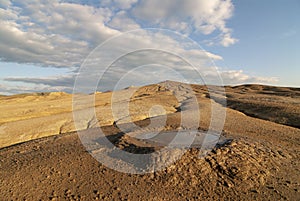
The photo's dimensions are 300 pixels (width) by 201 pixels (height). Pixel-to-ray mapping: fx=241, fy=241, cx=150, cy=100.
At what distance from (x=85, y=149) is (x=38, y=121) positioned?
10429 millimetres

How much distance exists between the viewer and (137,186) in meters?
6.93

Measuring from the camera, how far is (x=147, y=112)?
21.0 meters

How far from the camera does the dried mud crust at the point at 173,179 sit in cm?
662

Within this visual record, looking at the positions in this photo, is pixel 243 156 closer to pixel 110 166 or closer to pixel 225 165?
pixel 225 165

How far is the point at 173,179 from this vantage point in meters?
7.10

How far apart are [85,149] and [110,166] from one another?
2194 mm

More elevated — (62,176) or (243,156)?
(243,156)

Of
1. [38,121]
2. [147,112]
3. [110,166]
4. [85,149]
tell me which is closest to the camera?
[110,166]

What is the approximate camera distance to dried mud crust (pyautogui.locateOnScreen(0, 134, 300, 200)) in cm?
662

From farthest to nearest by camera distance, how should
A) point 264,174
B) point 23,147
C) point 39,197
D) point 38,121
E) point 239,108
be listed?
point 239,108, point 38,121, point 23,147, point 264,174, point 39,197

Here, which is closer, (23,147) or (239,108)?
(23,147)

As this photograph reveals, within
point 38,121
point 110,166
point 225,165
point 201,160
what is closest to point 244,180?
point 225,165

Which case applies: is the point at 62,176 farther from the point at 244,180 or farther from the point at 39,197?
the point at 244,180

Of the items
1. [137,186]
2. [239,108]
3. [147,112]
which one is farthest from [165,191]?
[239,108]
